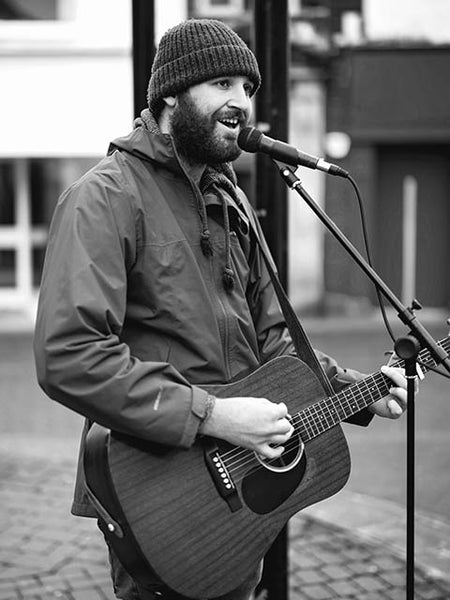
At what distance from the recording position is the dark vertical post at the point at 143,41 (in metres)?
3.62

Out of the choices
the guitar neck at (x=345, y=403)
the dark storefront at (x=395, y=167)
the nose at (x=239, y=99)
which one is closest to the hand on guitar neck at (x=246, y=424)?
the guitar neck at (x=345, y=403)

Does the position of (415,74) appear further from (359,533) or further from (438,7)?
(359,533)

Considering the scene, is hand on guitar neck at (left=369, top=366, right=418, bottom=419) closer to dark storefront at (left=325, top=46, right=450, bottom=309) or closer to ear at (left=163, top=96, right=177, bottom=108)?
ear at (left=163, top=96, right=177, bottom=108)

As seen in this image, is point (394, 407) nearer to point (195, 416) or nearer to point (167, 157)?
point (195, 416)

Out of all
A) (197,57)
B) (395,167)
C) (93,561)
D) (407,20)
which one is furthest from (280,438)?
(407,20)

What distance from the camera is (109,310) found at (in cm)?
224

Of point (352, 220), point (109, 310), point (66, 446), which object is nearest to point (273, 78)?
point (109, 310)

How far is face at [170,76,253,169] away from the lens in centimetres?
245

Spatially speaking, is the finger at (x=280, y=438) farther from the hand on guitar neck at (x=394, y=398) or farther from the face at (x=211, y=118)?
the face at (x=211, y=118)

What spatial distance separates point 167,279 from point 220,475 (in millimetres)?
536

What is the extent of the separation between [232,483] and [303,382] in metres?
0.36

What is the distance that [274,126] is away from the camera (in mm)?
3717

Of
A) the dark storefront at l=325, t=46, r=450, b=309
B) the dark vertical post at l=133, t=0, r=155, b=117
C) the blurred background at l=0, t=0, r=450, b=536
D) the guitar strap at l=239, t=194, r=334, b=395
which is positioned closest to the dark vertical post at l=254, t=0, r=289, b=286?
the dark vertical post at l=133, t=0, r=155, b=117

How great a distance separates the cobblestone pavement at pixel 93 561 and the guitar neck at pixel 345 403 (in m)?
1.86
